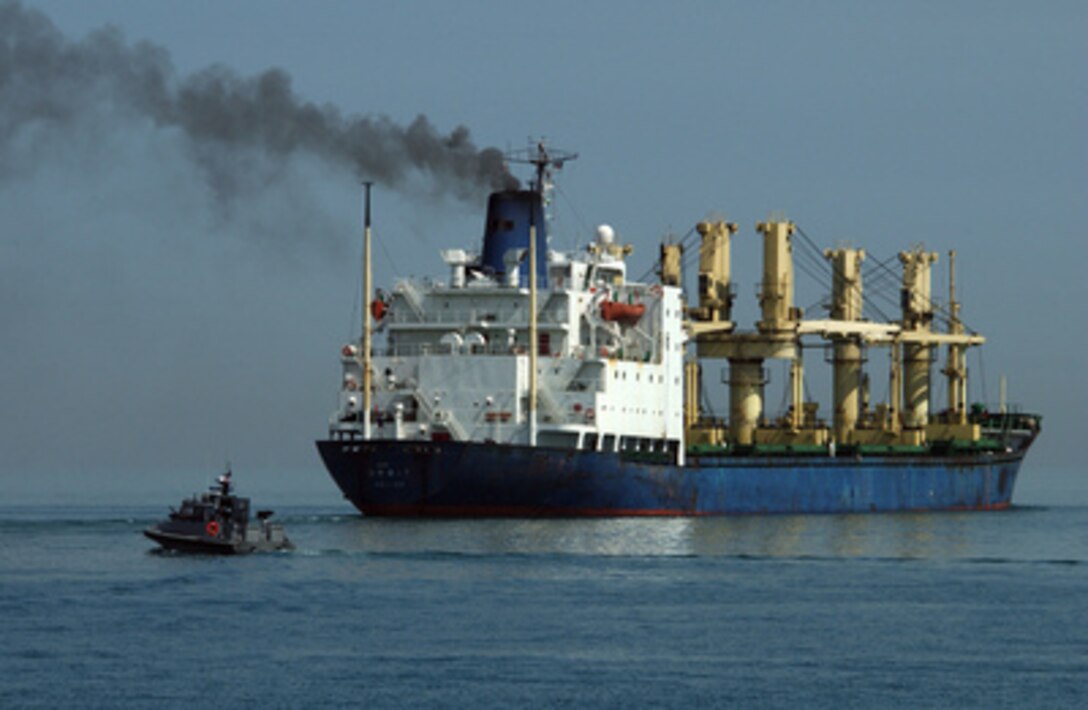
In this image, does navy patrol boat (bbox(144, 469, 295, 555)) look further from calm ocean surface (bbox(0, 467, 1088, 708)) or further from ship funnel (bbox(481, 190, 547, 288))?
ship funnel (bbox(481, 190, 547, 288))


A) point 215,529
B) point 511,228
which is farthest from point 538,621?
point 511,228

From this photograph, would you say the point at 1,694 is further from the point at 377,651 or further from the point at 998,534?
the point at 998,534

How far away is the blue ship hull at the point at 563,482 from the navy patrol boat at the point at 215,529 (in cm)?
1179

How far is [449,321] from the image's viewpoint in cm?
8094

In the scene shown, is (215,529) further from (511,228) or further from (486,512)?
(511,228)

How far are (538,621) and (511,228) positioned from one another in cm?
3276

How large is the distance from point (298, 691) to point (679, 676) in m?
7.47

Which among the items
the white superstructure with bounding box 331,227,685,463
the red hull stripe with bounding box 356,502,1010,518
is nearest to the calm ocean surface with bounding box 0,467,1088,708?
the red hull stripe with bounding box 356,502,1010,518

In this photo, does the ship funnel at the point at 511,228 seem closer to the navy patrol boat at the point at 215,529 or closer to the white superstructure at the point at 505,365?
the white superstructure at the point at 505,365

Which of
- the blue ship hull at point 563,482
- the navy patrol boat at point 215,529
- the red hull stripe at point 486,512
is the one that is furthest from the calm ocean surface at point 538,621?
the blue ship hull at point 563,482

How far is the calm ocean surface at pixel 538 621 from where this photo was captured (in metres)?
43.0

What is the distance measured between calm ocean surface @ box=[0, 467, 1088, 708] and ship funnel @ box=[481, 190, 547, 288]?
35.3 ft

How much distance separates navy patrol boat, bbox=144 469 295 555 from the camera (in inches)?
2542

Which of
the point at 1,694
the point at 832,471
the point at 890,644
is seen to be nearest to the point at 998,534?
the point at 832,471
